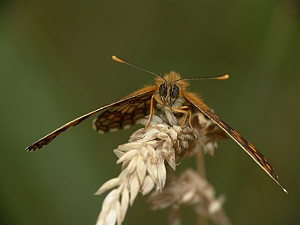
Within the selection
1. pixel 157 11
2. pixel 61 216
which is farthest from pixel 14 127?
pixel 157 11

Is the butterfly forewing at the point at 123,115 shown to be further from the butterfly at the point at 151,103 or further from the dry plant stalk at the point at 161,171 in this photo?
the dry plant stalk at the point at 161,171

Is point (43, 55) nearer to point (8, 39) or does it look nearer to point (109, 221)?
point (8, 39)

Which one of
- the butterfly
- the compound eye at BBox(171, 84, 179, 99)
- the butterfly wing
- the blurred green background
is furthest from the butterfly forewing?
the blurred green background

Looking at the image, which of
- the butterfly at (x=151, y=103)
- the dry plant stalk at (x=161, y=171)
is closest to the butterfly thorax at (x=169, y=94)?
the butterfly at (x=151, y=103)

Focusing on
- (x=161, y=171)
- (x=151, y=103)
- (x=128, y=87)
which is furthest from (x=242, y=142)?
(x=128, y=87)

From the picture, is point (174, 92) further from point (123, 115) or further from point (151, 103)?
point (123, 115)

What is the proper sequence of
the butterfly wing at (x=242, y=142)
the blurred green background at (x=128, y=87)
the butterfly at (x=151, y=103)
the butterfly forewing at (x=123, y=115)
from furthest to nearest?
the blurred green background at (x=128, y=87) < the butterfly forewing at (x=123, y=115) < the butterfly at (x=151, y=103) < the butterfly wing at (x=242, y=142)
